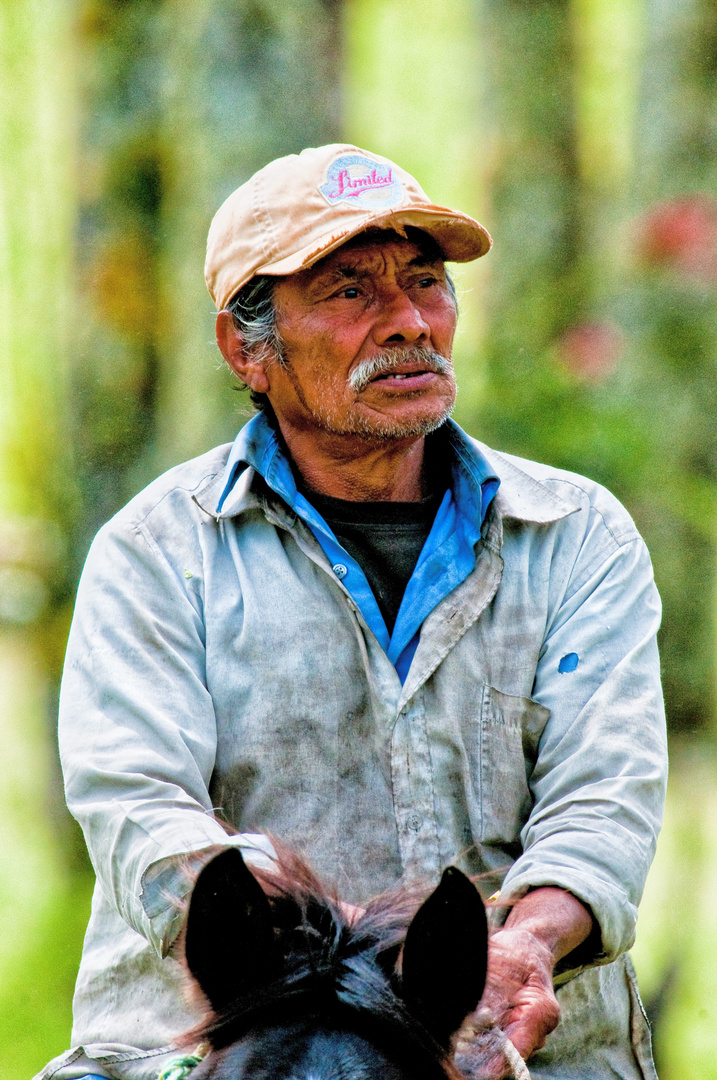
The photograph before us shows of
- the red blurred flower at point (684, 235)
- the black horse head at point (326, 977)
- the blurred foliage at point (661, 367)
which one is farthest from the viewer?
the red blurred flower at point (684, 235)

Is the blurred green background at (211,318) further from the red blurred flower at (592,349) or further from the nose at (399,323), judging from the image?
the nose at (399,323)

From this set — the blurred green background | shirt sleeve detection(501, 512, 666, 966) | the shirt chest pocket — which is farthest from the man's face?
the blurred green background

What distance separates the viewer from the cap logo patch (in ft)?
9.87

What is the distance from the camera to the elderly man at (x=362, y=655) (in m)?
2.57

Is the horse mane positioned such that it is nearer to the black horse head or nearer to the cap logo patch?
the black horse head

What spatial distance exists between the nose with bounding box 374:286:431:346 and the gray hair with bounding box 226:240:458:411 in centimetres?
20

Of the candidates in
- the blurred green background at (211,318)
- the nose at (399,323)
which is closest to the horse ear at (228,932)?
the nose at (399,323)

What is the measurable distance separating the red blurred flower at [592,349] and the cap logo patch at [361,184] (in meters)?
3.39

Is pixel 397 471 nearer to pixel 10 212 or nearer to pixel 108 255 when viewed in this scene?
pixel 108 255

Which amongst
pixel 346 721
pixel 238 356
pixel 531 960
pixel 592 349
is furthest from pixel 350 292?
pixel 592 349

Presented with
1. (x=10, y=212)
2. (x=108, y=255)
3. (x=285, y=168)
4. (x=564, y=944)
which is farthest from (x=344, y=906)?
(x=10, y=212)

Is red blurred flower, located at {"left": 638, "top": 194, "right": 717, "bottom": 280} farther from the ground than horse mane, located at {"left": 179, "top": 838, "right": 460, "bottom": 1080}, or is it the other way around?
red blurred flower, located at {"left": 638, "top": 194, "right": 717, "bottom": 280}

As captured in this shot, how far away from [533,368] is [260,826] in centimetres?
399

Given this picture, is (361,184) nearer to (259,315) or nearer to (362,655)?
(259,315)
